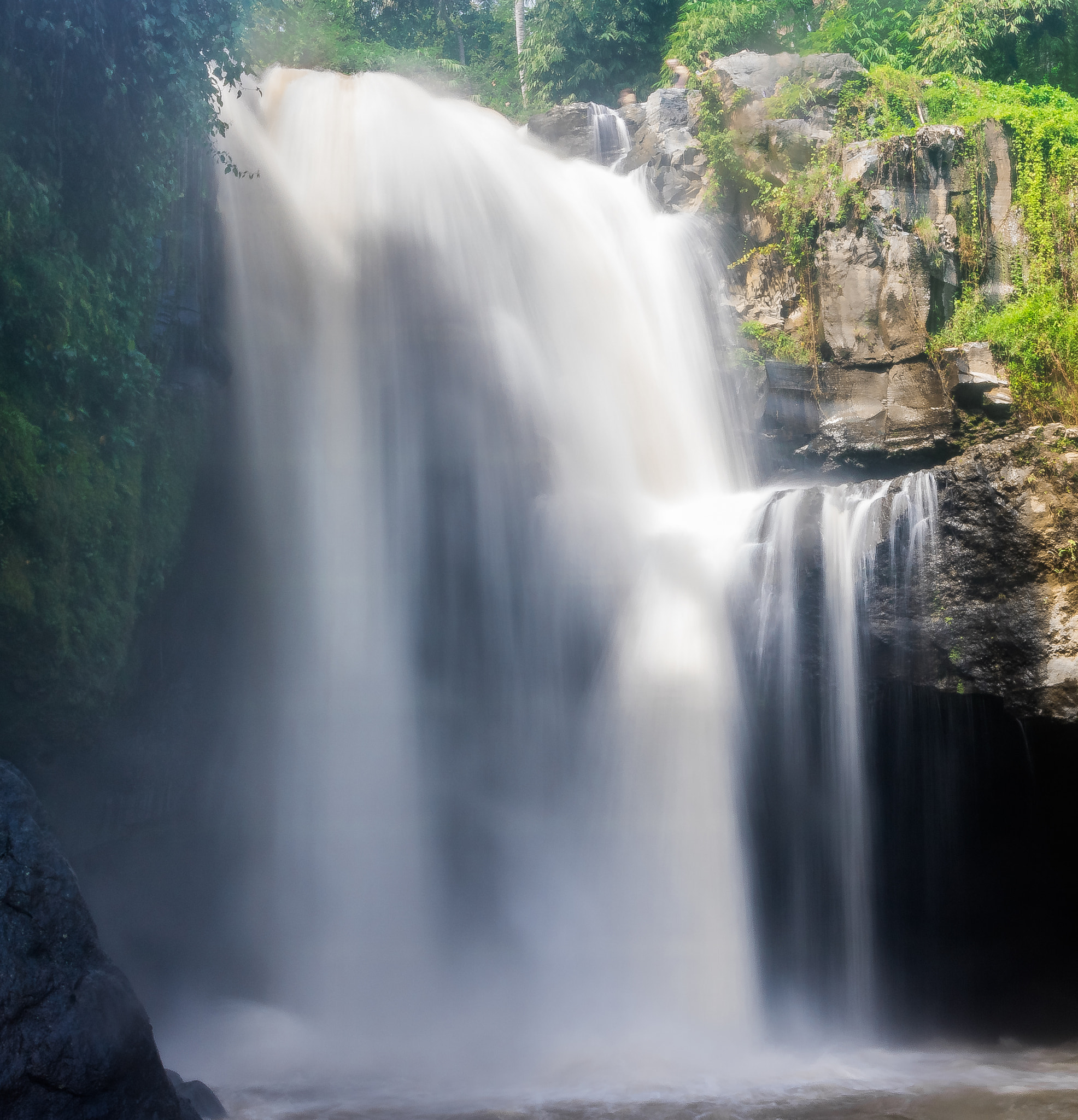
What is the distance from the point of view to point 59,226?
707cm

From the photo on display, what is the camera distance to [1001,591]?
26.2ft

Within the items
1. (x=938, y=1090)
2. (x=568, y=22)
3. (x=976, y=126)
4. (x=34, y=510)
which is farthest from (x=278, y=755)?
(x=568, y=22)

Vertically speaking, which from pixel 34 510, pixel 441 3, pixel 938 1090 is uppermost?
pixel 441 3

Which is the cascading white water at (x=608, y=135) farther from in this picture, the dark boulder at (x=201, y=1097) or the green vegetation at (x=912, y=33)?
the dark boulder at (x=201, y=1097)

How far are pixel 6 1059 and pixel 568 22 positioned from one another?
22983mm

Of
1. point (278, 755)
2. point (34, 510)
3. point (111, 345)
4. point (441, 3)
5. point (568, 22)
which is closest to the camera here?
point (34, 510)

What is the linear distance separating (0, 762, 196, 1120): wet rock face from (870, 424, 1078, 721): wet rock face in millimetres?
6614

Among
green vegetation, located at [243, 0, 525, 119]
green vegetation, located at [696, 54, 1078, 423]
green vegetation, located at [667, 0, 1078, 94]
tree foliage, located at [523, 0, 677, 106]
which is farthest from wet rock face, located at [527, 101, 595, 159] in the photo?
tree foliage, located at [523, 0, 677, 106]

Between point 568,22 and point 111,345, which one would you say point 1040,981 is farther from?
point 568,22

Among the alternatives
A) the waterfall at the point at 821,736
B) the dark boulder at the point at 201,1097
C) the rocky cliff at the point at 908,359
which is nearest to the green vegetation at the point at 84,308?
the dark boulder at the point at 201,1097

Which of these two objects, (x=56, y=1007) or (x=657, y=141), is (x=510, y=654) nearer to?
(x=56, y=1007)

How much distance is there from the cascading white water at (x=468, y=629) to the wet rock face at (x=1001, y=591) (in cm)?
191

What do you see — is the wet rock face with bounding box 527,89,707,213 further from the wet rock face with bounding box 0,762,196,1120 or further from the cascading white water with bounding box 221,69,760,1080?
the wet rock face with bounding box 0,762,196,1120

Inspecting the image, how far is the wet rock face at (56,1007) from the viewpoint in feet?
15.6
